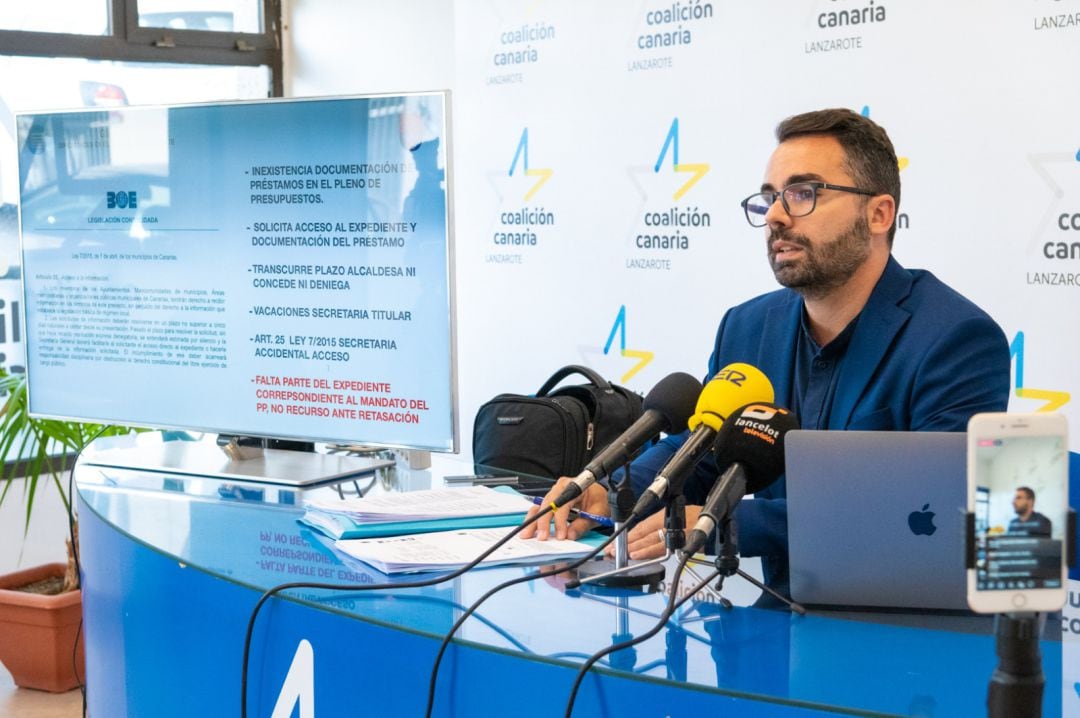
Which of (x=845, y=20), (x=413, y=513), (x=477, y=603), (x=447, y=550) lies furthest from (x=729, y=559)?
(x=845, y=20)

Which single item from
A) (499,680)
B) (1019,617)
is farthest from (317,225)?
(1019,617)

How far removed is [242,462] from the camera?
2578 millimetres

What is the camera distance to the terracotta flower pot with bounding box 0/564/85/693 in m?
3.68

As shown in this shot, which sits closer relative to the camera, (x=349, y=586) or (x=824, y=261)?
(x=349, y=586)

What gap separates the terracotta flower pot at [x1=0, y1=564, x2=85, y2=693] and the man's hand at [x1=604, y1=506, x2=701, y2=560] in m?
2.38

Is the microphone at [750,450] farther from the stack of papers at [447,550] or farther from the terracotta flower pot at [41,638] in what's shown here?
the terracotta flower pot at [41,638]

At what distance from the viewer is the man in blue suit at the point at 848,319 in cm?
212

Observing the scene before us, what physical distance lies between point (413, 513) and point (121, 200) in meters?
1.08

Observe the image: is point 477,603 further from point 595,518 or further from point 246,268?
point 246,268

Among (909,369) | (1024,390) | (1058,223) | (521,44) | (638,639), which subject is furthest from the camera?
(521,44)

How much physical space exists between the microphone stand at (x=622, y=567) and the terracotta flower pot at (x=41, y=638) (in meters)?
2.42

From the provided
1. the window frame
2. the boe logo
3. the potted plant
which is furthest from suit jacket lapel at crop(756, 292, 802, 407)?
the window frame

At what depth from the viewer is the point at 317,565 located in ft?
5.91

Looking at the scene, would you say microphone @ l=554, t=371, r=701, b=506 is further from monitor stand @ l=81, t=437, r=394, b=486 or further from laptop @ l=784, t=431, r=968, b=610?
monitor stand @ l=81, t=437, r=394, b=486
